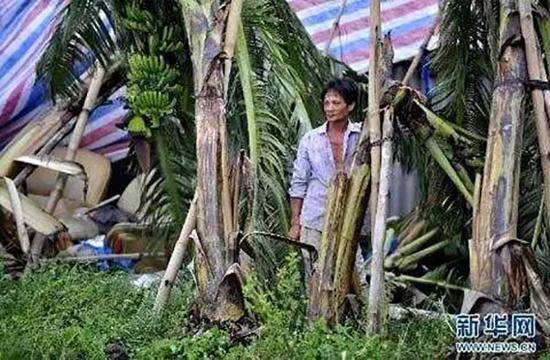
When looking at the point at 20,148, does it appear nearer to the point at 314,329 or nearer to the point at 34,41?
the point at 34,41

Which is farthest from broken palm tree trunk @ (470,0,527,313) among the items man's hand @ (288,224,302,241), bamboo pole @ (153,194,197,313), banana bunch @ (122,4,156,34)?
banana bunch @ (122,4,156,34)

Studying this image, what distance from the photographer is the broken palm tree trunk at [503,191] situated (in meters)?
4.24

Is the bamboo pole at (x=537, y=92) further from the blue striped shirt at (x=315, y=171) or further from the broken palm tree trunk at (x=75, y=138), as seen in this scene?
the broken palm tree trunk at (x=75, y=138)

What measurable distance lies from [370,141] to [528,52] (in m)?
0.82

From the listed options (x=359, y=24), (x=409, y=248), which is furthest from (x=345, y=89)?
(x=359, y=24)

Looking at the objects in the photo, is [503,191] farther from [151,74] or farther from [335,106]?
[151,74]

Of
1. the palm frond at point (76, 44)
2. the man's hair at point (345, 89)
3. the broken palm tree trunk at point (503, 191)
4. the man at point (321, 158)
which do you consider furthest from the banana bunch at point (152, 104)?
the broken palm tree trunk at point (503, 191)

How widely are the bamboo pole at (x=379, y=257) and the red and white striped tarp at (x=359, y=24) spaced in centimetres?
392

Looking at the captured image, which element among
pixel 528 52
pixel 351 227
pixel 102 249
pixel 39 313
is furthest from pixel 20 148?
pixel 528 52

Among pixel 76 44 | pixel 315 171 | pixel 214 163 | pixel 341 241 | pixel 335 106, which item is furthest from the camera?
pixel 76 44

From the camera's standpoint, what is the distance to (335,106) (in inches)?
213

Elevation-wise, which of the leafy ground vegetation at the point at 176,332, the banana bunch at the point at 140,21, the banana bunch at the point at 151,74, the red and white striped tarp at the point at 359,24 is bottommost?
the leafy ground vegetation at the point at 176,332

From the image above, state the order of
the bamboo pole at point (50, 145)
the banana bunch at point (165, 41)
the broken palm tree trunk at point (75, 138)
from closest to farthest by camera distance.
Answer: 1. the banana bunch at point (165, 41)
2. the broken palm tree trunk at point (75, 138)
3. the bamboo pole at point (50, 145)

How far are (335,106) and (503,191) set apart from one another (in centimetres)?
127
